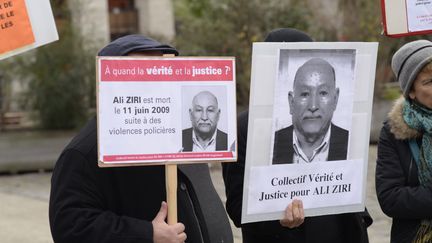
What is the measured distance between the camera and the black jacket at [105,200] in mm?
2654

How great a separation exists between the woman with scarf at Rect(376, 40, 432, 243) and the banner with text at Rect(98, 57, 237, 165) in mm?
760

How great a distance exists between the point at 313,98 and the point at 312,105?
0.03 meters

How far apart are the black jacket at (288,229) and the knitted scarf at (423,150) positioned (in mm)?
293

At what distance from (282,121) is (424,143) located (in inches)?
25.1

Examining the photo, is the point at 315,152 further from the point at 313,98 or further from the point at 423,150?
the point at 423,150

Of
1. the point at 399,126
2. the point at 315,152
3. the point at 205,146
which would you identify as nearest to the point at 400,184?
the point at 399,126

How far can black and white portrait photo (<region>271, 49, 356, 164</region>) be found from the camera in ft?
9.68

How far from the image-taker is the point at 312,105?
3.00 meters

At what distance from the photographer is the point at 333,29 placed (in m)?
15.1

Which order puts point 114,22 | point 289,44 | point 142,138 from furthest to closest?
point 114,22
point 289,44
point 142,138

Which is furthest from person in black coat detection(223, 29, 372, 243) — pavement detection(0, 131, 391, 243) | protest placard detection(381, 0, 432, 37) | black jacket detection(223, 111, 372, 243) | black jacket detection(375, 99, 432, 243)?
pavement detection(0, 131, 391, 243)

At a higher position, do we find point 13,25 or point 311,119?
point 13,25

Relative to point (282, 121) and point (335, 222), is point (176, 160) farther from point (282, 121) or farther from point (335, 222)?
point (335, 222)

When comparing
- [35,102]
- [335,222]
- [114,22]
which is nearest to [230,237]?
[335,222]
